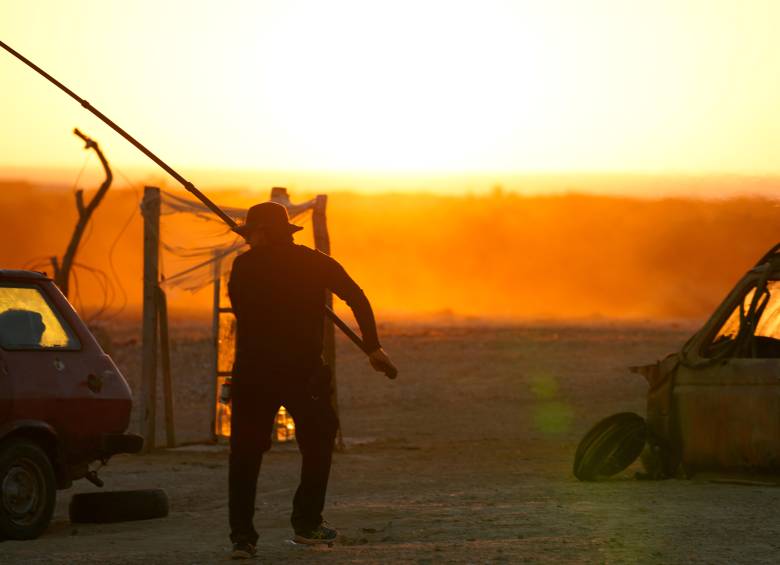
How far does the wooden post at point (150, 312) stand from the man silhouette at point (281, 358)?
1054cm

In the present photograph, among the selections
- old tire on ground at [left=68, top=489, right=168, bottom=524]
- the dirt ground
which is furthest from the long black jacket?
old tire on ground at [left=68, top=489, right=168, bottom=524]

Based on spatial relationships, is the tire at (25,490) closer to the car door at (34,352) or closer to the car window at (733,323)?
the car door at (34,352)

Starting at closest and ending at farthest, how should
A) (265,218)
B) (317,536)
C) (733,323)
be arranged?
(265,218) < (317,536) < (733,323)

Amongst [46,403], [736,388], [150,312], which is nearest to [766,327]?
[736,388]

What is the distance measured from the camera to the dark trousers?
9.13 meters

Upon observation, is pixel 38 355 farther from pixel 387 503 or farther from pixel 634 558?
pixel 634 558

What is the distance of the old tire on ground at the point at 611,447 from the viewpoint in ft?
46.3

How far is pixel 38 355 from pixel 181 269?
906cm

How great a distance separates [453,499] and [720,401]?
2334mm

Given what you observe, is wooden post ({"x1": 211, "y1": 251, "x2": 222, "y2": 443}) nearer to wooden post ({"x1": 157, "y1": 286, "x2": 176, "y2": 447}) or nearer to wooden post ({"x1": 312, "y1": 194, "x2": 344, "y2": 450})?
wooden post ({"x1": 157, "y1": 286, "x2": 176, "y2": 447})

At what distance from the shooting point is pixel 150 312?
19.9m

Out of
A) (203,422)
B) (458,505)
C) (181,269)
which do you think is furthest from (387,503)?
(203,422)

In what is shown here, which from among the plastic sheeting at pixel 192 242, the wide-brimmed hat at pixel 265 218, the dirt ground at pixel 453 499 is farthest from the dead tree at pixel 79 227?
the wide-brimmed hat at pixel 265 218

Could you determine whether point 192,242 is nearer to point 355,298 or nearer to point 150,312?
point 150,312
